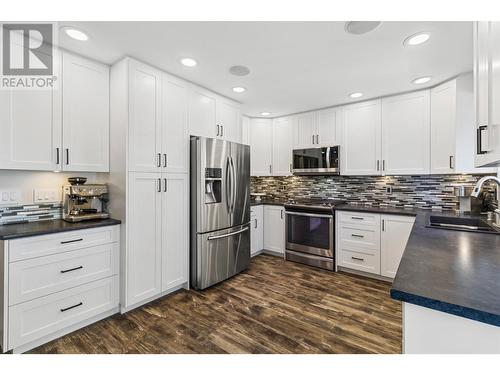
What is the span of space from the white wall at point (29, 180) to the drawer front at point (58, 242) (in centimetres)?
59

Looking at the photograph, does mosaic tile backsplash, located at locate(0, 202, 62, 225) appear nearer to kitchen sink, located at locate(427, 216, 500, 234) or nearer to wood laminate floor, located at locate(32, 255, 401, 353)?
wood laminate floor, located at locate(32, 255, 401, 353)

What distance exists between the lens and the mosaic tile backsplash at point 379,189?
9.93 feet

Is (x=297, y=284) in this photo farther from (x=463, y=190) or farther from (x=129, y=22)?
(x=129, y=22)

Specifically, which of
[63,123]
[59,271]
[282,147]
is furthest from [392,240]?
[63,123]

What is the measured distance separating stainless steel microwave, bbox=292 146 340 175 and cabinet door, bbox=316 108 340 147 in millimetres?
121

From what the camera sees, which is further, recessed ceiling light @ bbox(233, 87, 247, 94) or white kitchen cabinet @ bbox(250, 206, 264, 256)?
white kitchen cabinet @ bbox(250, 206, 264, 256)

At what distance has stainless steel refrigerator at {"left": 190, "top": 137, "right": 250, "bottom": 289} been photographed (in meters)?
2.70

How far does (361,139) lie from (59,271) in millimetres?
3682

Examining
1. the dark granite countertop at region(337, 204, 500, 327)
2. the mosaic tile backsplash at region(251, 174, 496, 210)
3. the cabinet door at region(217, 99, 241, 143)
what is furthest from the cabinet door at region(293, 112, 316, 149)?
the dark granite countertop at region(337, 204, 500, 327)

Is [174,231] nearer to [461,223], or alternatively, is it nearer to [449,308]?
[449,308]

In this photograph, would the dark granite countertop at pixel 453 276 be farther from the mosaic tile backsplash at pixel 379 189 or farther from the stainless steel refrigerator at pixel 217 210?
the stainless steel refrigerator at pixel 217 210

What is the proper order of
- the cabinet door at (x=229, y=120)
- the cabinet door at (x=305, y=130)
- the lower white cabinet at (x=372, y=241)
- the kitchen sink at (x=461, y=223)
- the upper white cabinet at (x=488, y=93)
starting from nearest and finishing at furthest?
1. the upper white cabinet at (x=488, y=93)
2. the kitchen sink at (x=461, y=223)
3. the lower white cabinet at (x=372, y=241)
4. the cabinet door at (x=229, y=120)
5. the cabinet door at (x=305, y=130)

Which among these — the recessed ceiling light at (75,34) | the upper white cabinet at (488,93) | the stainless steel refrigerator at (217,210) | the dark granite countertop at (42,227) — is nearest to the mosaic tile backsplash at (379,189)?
the stainless steel refrigerator at (217,210)

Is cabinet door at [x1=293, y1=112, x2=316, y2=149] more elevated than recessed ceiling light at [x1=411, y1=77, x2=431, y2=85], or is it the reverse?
recessed ceiling light at [x1=411, y1=77, x2=431, y2=85]
